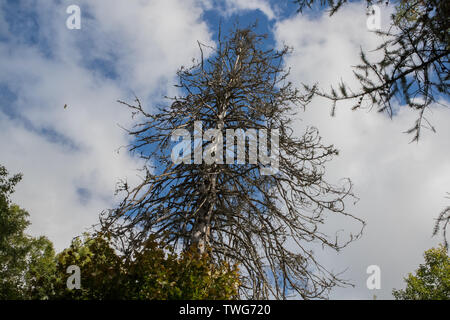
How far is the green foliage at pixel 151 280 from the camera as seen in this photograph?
4.38m

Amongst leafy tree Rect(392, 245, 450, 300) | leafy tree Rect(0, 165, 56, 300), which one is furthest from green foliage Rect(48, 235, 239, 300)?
leafy tree Rect(392, 245, 450, 300)

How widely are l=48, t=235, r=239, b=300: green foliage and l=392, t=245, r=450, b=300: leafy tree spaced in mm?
14660

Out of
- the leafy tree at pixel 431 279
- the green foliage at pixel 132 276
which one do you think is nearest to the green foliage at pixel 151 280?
the green foliage at pixel 132 276

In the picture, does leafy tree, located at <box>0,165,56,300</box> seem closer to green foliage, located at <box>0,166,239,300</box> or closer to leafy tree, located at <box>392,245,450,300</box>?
green foliage, located at <box>0,166,239,300</box>

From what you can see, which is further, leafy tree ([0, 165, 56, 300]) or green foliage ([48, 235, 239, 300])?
leafy tree ([0, 165, 56, 300])

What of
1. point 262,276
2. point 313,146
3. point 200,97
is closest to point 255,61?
point 200,97

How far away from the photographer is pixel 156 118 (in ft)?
25.8

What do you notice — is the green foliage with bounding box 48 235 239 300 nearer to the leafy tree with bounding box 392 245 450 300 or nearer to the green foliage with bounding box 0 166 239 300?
the green foliage with bounding box 0 166 239 300

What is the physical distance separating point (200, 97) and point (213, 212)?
2.73 m

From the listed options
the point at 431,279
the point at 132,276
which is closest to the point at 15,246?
the point at 132,276

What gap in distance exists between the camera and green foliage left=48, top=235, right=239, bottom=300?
14.4 ft

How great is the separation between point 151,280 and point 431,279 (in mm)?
16695
